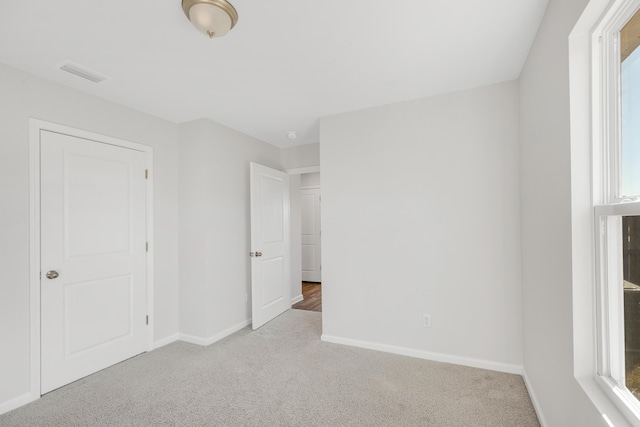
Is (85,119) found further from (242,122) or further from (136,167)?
(242,122)

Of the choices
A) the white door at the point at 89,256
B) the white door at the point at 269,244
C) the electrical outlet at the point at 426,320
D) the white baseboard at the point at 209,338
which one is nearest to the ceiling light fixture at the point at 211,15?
the white door at the point at 89,256

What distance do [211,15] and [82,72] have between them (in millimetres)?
1338

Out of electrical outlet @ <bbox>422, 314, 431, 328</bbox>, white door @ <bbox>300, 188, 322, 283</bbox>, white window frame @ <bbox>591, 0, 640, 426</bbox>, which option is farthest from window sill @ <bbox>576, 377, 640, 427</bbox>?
white door @ <bbox>300, 188, 322, 283</bbox>

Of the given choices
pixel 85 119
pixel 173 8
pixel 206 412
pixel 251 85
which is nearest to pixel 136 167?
pixel 85 119

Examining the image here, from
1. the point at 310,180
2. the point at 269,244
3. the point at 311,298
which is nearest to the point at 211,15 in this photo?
the point at 269,244

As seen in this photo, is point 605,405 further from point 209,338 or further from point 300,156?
point 300,156

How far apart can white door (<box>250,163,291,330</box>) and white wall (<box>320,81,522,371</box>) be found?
2.97 feet

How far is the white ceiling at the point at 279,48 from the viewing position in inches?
59.7

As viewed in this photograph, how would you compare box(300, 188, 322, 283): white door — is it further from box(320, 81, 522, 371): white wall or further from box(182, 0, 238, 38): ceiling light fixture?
box(182, 0, 238, 38): ceiling light fixture

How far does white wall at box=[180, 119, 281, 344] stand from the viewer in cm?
303

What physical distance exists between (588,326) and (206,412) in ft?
7.15

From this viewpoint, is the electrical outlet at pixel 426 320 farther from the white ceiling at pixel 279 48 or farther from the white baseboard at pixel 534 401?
the white ceiling at pixel 279 48

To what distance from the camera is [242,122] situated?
126 inches

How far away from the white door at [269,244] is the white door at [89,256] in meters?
1.13
